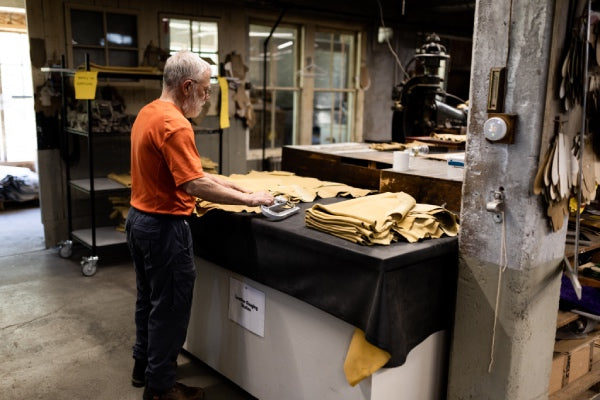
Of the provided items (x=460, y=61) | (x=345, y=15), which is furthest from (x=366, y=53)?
(x=460, y=61)

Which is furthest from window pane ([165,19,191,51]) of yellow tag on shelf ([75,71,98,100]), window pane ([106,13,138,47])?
yellow tag on shelf ([75,71,98,100])

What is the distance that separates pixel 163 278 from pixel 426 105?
2.45 metres

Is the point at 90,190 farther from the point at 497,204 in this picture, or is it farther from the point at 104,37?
the point at 497,204

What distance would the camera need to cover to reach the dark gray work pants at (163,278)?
95.7 inches

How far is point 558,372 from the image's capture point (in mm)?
2588

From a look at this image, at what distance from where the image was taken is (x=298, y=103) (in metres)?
6.88

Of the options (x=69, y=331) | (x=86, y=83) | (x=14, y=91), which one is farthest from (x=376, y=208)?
(x=14, y=91)

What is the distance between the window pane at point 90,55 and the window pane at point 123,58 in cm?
7

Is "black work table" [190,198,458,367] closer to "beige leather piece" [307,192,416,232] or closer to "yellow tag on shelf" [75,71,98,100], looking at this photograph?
"beige leather piece" [307,192,416,232]

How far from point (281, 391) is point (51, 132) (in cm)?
377

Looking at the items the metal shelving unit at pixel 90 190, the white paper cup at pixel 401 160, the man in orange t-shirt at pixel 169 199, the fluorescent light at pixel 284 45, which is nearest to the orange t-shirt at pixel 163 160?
the man in orange t-shirt at pixel 169 199

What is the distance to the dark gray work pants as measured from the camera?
95.7 inches

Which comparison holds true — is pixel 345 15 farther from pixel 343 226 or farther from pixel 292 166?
pixel 343 226

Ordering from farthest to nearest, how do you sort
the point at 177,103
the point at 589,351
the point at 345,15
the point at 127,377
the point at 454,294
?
the point at 345,15
the point at 127,377
the point at 589,351
the point at 177,103
the point at 454,294
